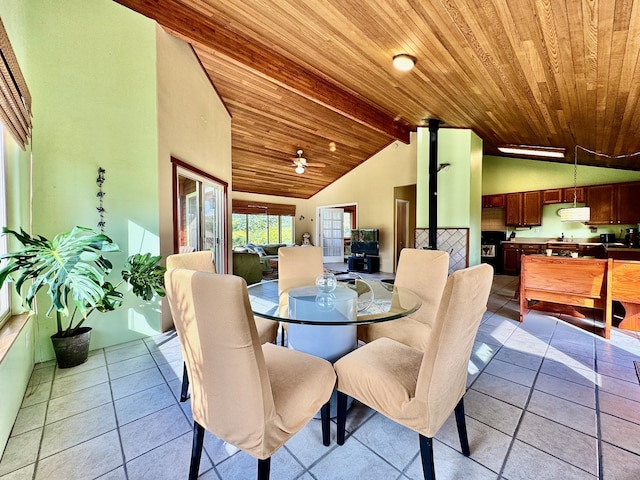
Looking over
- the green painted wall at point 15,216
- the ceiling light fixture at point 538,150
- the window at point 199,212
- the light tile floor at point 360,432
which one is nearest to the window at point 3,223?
the green painted wall at point 15,216

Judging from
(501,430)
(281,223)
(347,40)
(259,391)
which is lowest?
(501,430)

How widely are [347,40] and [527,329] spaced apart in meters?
3.53

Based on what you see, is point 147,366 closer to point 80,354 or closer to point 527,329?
point 80,354

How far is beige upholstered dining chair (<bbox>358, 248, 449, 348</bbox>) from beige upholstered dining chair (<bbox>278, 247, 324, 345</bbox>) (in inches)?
27.5

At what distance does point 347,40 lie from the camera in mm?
2629

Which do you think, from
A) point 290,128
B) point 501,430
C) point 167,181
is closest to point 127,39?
point 167,181

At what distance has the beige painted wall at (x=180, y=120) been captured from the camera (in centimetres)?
296

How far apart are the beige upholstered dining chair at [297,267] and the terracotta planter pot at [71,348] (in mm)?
1633

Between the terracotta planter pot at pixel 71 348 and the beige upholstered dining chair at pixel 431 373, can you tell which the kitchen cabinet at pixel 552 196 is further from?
the terracotta planter pot at pixel 71 348

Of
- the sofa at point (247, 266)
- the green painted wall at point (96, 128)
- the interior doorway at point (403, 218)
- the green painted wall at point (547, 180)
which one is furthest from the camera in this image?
the interior doorway at point (403, 218)

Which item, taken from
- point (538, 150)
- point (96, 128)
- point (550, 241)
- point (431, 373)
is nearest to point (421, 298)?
point (431, 373)

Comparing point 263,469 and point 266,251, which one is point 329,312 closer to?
point 263,469

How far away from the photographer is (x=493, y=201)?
6.78 m

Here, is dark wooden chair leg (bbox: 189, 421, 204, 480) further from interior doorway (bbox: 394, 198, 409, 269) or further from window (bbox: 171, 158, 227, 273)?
interior doorway (bbox: 394, 198, 409, 269)
